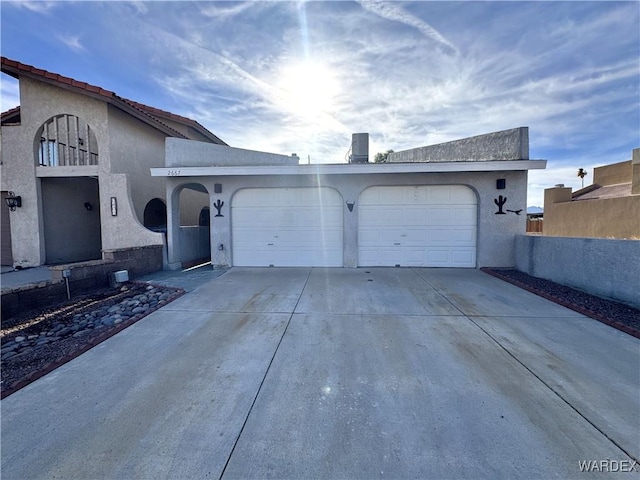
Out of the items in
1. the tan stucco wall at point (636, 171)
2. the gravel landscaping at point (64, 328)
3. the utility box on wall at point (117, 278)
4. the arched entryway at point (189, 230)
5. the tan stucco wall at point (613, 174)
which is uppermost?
the tan stucco wall at point (613, 174)

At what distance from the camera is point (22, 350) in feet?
11.6

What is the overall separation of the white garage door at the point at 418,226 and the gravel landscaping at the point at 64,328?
527 cm

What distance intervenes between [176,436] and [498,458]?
229 centimetres

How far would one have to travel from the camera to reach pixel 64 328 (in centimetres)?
417

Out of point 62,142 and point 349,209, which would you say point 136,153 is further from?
point 349,209

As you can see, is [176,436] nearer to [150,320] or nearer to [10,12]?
[150,320]

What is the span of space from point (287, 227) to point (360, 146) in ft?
12.0

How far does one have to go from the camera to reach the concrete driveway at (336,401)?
75.2 inches

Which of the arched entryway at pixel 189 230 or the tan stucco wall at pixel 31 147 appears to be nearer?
the arched entryway at pixel 189 230

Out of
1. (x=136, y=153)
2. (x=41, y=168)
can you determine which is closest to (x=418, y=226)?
(x=136, y=153)

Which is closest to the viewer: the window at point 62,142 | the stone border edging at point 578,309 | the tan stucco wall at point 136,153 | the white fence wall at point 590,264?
the stone border edging at point 578,309

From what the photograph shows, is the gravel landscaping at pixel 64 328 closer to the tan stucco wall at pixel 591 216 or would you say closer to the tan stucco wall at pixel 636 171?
the tan stucco wall at pixel 591 216

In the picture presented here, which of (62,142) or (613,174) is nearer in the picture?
(62,142)

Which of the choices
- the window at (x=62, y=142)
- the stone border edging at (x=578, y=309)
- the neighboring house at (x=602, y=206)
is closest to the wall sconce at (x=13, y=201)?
the window at (x=62, y=142)
